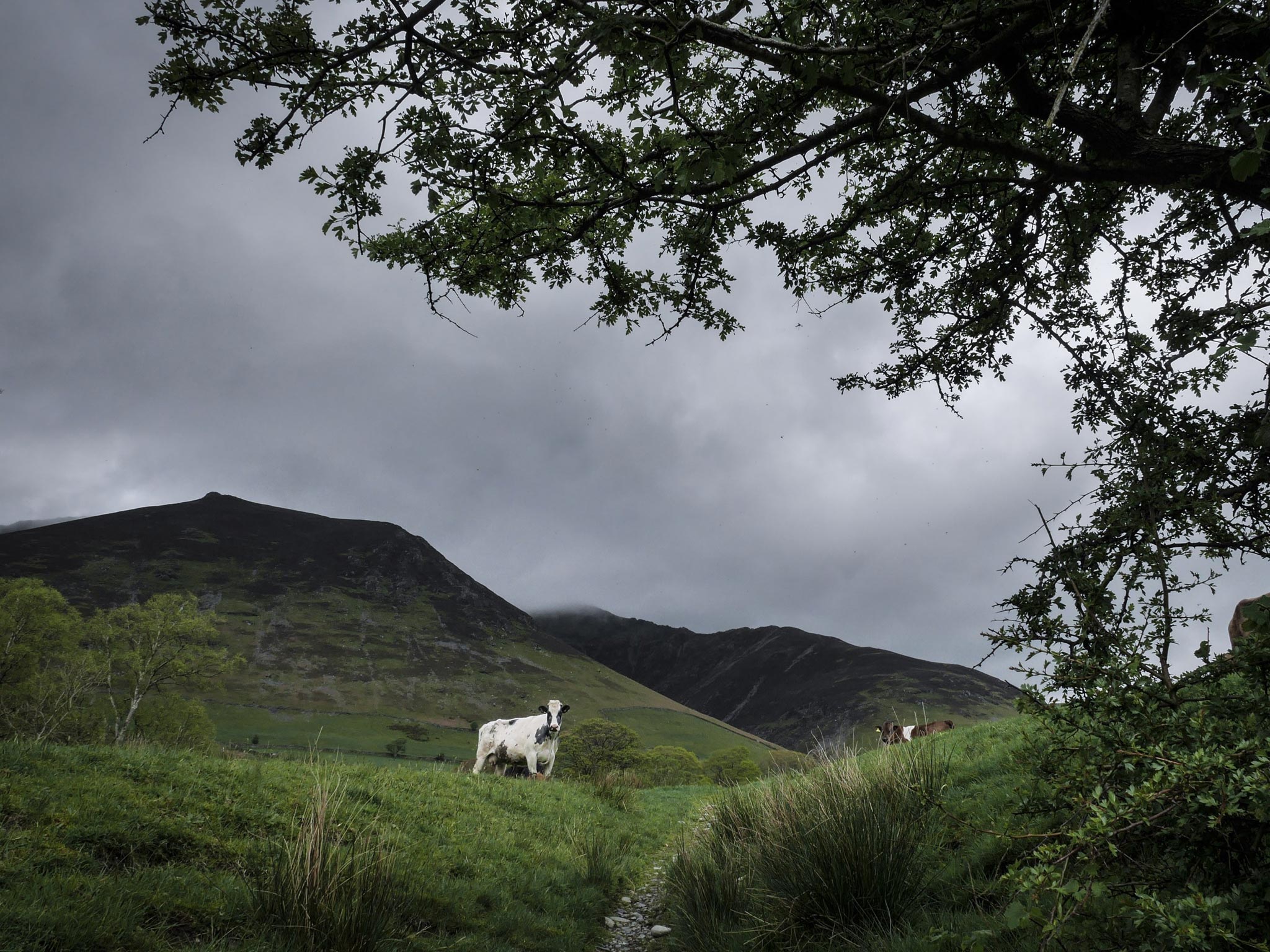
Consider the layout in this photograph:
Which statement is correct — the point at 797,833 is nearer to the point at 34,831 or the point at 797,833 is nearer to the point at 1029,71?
the point at 34,831

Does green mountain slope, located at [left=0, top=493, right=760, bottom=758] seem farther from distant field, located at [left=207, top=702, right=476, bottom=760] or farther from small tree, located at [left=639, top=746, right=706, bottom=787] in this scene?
small tree, located at [left=639, top=746, right=706, bottom=787]

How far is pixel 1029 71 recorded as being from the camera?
5.42m

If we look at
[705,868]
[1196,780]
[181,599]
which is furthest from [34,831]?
[181,599]

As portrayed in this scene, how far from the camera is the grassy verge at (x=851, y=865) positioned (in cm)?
492

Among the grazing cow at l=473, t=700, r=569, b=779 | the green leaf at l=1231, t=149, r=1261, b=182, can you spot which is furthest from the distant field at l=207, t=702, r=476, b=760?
the green leaf at l=1231, t=149, r=1261, b=182

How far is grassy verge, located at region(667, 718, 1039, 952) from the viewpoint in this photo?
492 centimetres

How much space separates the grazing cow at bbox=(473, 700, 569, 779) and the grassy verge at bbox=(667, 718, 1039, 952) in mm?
13557

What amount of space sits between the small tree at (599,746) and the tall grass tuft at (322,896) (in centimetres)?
5199

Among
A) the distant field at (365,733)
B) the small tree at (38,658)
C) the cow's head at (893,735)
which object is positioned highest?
the cow's head at (893,735)

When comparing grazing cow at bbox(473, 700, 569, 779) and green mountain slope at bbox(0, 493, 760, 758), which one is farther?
green mountain slope at bbox(0, 493, 760, 758)

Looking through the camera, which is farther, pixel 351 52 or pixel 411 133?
pixel 411 133

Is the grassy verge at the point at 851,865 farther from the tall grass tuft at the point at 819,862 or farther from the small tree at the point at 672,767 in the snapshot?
the small tree at the point at 672,767

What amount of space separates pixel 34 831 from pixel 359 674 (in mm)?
175330

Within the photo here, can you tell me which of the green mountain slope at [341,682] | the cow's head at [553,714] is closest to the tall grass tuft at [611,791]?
the cow's head at [553,714]
